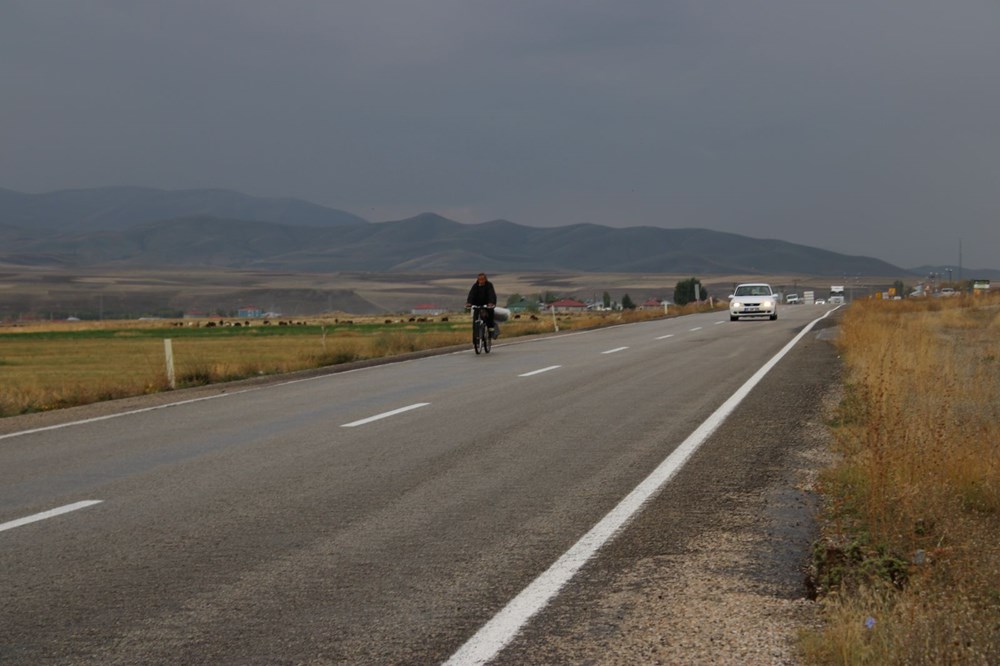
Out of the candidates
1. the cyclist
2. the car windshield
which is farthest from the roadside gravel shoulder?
the car windshield

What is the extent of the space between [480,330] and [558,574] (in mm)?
20277

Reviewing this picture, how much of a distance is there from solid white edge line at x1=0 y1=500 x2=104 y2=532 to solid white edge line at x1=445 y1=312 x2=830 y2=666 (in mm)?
3701

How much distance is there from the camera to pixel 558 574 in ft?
18.9

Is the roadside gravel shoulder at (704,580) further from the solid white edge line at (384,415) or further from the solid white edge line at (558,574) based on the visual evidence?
the solid white edge line at (384,415)

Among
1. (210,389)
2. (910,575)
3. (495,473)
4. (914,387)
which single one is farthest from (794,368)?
(910,575)

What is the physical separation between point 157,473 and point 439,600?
4749mm

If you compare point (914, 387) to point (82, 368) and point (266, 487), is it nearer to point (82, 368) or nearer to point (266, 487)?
point (266, 487)

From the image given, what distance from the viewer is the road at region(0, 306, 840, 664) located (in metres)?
4.90

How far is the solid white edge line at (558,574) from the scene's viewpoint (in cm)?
461

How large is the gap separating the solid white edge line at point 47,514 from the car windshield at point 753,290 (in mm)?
40643

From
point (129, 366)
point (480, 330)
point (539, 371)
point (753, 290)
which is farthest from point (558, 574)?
point (753, 290)

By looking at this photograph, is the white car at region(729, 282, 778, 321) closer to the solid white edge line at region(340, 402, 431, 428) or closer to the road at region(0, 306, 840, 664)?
the road at region(0, 306, 840, 664)

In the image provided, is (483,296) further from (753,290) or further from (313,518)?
(753,290)

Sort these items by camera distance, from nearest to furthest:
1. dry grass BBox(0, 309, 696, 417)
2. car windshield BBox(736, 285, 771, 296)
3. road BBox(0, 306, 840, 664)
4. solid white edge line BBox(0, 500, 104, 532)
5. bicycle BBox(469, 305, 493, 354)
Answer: road BBox(0, 306, 840, 664)
solid white edge line BBox(0, 500, 104, 532)
dry grass BBox(0, 309, 696, 417)
bicycle BBox(469, 305, 493, 354)
car windshield BBox(736, 285, 771, 296)
